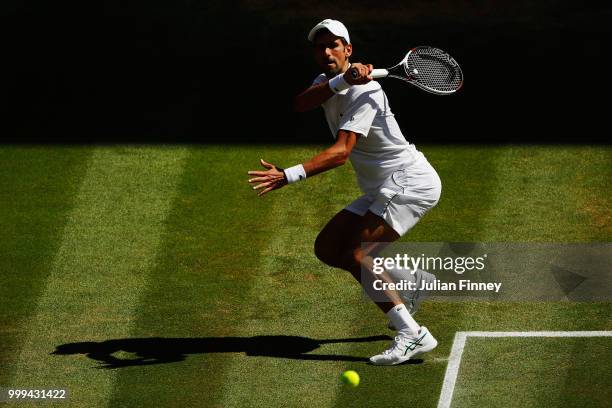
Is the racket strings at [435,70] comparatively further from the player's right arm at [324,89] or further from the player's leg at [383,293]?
the player's leg at [383,293]

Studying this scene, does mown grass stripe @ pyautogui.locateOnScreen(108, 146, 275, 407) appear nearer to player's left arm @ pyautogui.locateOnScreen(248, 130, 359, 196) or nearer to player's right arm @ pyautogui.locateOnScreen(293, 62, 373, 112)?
player's left arm @ pyautogui.locateOnScreen(248, 130, 359, 196)

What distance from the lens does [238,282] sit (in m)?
11.3

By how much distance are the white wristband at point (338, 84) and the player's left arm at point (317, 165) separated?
0.31 meters

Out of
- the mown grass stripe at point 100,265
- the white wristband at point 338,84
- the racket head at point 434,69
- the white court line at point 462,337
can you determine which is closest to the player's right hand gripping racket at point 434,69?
the racket head at point 434,69

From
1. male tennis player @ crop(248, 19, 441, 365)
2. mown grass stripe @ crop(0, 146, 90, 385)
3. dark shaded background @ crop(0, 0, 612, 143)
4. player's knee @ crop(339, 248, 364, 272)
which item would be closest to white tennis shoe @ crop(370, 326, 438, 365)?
male tennis player @ crop(248, 19, 441, 365)

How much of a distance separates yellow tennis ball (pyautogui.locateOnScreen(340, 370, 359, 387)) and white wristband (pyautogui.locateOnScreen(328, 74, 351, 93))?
2036 mm

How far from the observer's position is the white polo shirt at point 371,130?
380 inches

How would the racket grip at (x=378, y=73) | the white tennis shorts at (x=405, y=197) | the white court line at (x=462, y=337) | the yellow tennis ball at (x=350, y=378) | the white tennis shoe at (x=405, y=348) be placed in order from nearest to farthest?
1. the yellow tennis ball at (x=350, y=378)
2. the white court line at (x=462, y=337)
3. the racket grip at (x=378, y=73)
4. the white tennis shoe at (x=405, y=348)
5. the white tennis shorts at (x=405, y=197)

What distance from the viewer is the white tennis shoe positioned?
9.73 meters

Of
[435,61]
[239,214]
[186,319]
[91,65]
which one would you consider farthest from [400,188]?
[91,65]

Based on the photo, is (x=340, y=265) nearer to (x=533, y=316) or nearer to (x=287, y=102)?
(x=533, y=316)

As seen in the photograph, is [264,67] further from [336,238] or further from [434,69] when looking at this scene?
[336,238]

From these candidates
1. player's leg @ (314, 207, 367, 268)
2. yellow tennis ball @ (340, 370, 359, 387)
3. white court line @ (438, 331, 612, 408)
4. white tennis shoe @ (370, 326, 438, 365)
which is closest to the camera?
yellow tennis ball @ (340, 370, 359, 387)

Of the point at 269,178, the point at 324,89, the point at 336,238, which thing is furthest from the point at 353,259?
the point at 324,89
